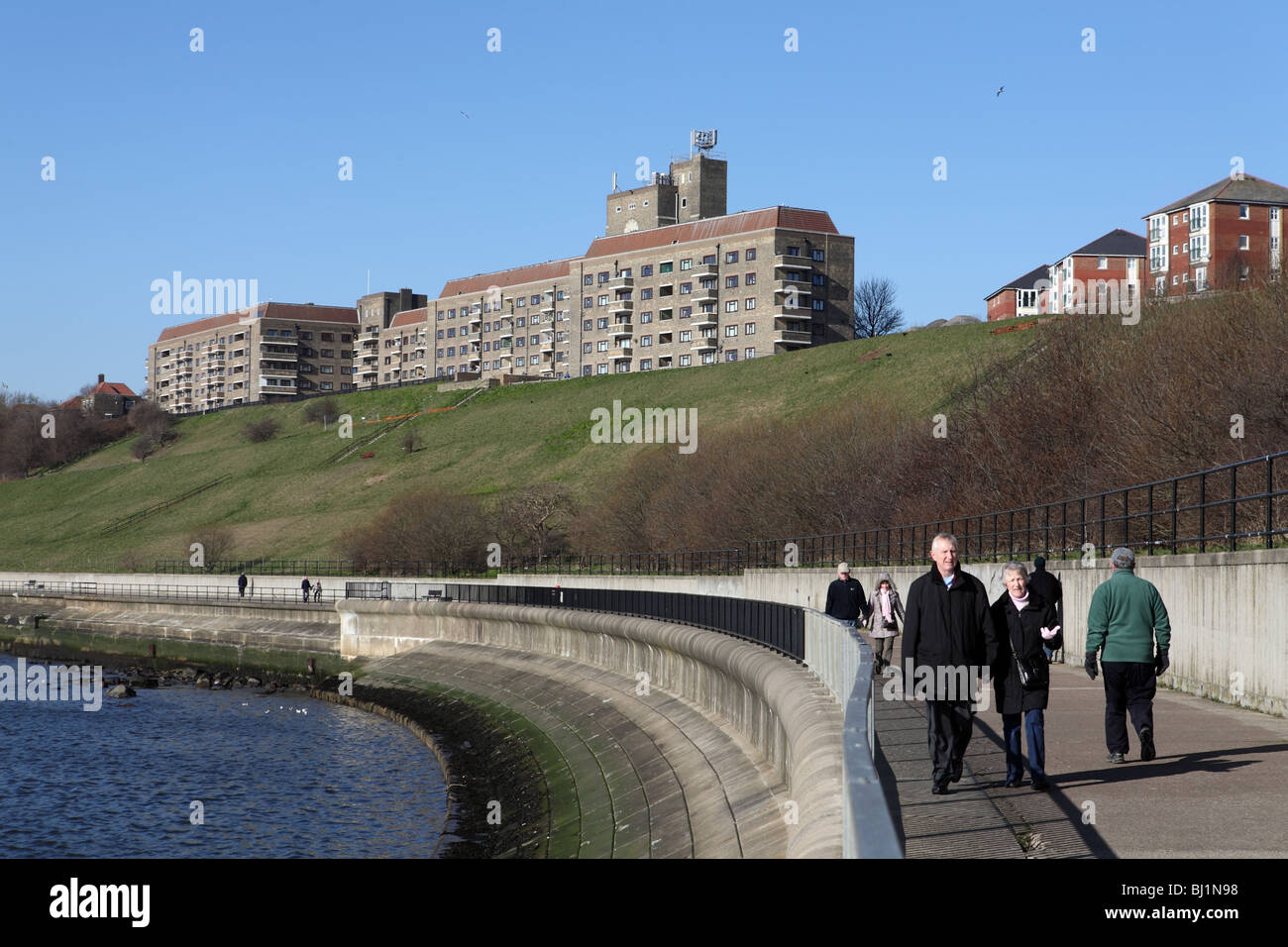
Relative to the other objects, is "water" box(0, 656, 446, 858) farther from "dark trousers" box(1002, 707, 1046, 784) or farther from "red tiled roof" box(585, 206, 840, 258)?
"red tiled roof" box(585, 206, 840, 258)

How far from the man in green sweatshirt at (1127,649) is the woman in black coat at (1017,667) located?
48.2 inches

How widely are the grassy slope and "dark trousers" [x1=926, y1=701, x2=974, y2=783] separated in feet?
248

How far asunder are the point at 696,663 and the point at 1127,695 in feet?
44.6

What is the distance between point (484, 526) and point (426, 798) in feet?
186

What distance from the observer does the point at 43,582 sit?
95.6m

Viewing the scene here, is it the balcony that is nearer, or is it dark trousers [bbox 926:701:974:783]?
dark trousers [bbox 926:701:974:783]

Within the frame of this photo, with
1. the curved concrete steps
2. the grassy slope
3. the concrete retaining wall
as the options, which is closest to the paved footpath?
the concrete retaining wall

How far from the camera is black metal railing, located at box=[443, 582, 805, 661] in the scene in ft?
64.0

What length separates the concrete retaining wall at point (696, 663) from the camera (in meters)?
11.0

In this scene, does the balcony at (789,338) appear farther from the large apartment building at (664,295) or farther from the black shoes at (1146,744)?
the black shoes at (1146,744)

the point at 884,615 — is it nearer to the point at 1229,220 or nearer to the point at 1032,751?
the point at 1032,751

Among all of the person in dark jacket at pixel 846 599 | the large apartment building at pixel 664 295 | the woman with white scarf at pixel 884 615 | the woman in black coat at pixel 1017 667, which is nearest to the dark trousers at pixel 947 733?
the woman in black coat at pixel 1017 667

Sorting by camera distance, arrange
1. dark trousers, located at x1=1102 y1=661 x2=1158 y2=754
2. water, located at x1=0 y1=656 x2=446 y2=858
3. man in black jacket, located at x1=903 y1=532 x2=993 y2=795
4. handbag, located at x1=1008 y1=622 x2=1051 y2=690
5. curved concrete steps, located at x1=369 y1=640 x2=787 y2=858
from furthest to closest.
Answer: water, located at x1=0 y1=656 x2=446 y2=858
curved concrete steps, located at x1=369 y1=640 x2=787 y2=858
dark trousers, located at x1=1102 y1=661 x2=1158 y2=754
handbag, located at x1=1008 y1=622 x2=1051 y2=690
man in black jacket, located at x1=903 y1=532 x2=993 y2=795

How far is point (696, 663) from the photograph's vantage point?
2573cm
